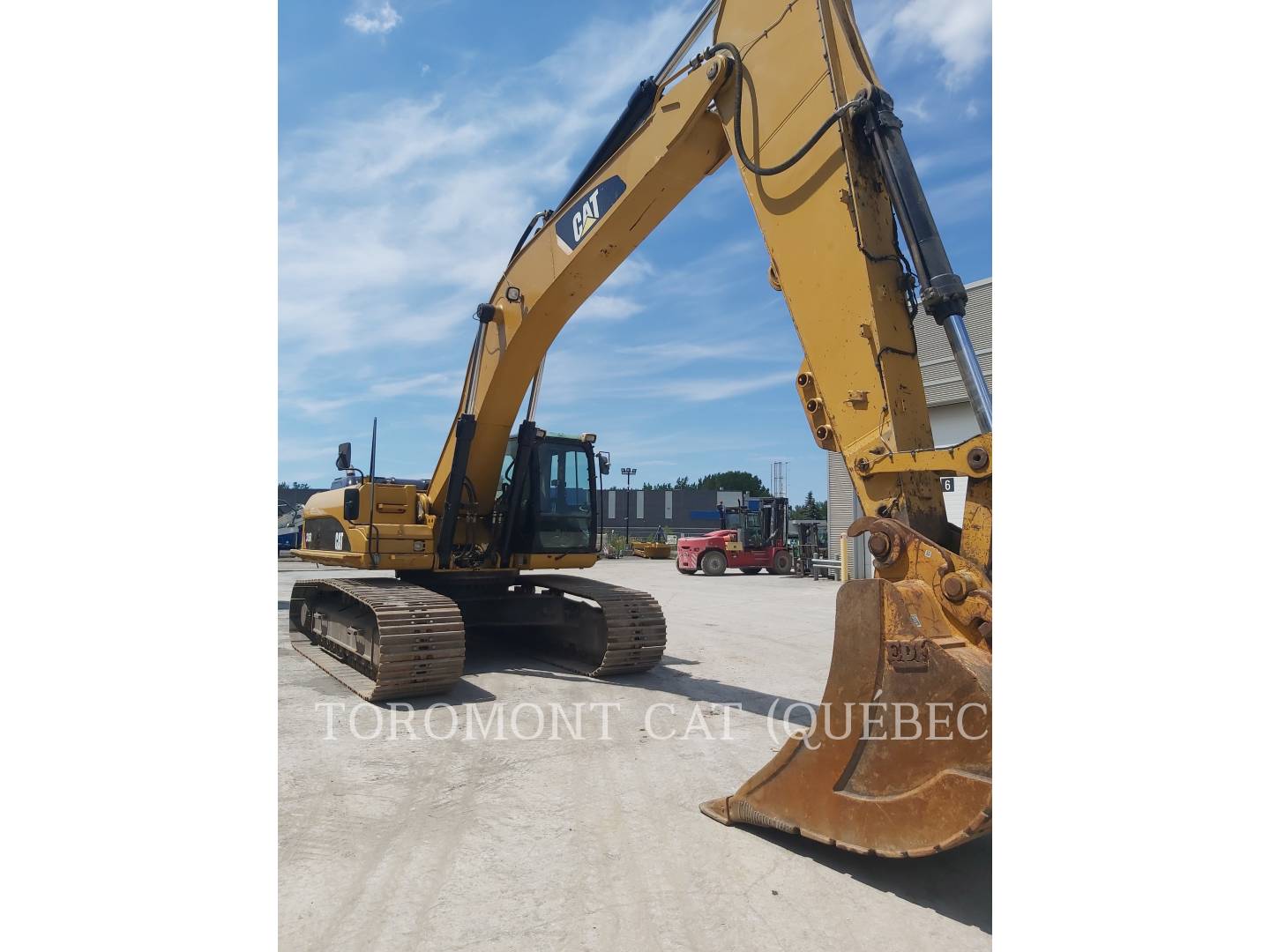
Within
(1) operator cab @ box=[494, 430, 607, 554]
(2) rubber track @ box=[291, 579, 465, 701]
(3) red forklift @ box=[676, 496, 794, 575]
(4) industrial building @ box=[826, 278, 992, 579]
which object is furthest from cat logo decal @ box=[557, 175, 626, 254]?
(3) red forklift @ box=[676, 496, 794, 575]

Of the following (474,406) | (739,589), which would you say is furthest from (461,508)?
(739,589)

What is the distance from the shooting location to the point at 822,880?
11.0 feet

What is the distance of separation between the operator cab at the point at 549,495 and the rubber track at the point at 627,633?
64cm

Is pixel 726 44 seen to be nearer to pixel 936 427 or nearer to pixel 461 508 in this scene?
pixel 461 508

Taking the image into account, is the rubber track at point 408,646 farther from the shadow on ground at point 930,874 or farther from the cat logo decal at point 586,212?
the shadow on ground at point 930,874

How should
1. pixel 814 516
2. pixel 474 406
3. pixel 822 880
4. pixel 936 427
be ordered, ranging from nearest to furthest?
pixel 822 880
pixel 474 406
pixel 936 427
pixel 814 516

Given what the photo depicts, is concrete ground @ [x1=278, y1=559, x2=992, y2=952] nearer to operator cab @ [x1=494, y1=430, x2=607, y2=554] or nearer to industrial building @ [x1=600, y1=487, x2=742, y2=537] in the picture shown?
operator cab @ [x1=494, y1=430, x2=607, y2=554]

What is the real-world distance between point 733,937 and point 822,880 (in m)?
0.61

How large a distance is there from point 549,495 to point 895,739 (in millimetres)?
5513

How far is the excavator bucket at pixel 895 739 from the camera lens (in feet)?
9.72

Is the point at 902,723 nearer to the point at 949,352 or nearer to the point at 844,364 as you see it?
the point at 844,364

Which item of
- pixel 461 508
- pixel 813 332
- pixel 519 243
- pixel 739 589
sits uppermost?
pixel 519 243

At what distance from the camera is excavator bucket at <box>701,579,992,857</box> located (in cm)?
296

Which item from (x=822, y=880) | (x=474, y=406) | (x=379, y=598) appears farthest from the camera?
(x=474, y=406)
